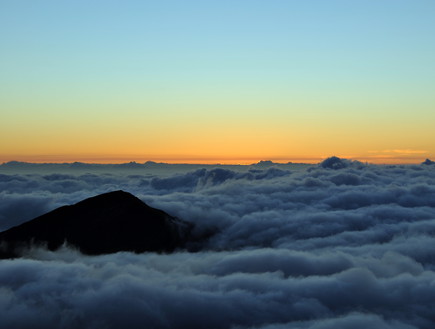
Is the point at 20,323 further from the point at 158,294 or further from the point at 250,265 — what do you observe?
the point at 250,265

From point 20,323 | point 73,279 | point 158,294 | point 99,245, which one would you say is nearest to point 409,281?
point 158,294

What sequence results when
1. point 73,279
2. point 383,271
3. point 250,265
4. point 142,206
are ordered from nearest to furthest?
point 73,279 → point 383,271 → point 250,265 → point 142,206

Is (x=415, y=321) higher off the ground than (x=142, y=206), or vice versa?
(x=142, y=206)

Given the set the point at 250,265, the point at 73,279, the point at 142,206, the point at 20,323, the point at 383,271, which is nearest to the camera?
the point at 20,323

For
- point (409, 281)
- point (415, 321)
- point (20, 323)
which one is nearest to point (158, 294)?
point (20, 323)

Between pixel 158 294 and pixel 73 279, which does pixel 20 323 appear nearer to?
pixel 73 279

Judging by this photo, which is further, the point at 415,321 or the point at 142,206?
the point at 142,206
